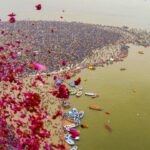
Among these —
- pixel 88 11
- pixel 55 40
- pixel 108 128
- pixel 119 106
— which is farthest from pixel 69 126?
pixel 88 11

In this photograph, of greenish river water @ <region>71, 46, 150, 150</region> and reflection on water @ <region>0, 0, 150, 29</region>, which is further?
reflection on water @ <region>0, 0, 150, 29</region>

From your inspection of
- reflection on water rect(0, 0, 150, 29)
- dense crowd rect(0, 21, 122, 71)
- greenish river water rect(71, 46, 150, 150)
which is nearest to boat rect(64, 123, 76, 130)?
greenish river water rect(71, 46, 150, 150)

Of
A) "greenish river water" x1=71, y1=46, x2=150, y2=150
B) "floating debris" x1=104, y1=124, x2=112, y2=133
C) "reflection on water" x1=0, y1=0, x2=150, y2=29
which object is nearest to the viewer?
"greenish river water" x1=71, y1=46, x2=150, y2=150

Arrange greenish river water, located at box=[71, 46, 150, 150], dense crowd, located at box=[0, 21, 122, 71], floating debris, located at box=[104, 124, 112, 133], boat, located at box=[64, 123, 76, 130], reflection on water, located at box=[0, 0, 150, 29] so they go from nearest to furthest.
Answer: greenish river water, located at box=[71, 46, 150, 150], boat, located at box=[64, 123, 76, 130], floating debris, located at box=[104, 124, 112, 133], dense crowd, located at box=[0, 21, 122, 71], reflection on water, located at box=[0, 0, 150, 29]

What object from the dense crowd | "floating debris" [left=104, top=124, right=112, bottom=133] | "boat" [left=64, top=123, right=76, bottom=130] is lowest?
"floating debris" [left=104, top=124, right=112, bottom=133]

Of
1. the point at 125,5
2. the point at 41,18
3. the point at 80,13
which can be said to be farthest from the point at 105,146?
the point at 125,5

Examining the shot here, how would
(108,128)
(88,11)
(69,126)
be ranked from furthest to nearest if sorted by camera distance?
(88,11), (108,128), (69,126)

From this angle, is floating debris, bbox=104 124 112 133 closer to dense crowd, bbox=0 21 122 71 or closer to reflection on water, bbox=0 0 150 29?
dense crowd, bbox=0 21 122 71

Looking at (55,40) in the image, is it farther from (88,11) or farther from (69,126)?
(88,11)

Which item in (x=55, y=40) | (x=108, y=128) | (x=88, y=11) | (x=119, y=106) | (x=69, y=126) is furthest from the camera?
(x=88, y=11)
